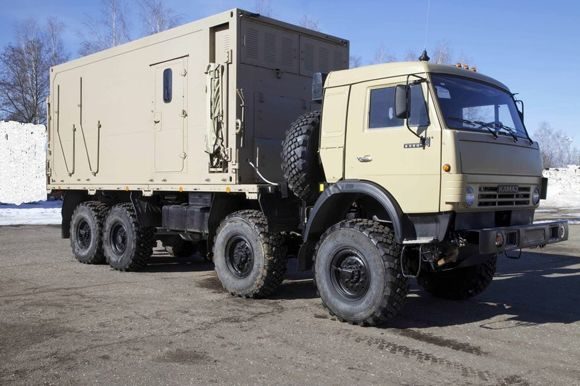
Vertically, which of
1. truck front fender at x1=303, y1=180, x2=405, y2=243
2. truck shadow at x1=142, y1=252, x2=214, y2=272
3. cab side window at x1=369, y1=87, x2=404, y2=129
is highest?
cab side window at x1=369, y1=87, x2=404, y2=129

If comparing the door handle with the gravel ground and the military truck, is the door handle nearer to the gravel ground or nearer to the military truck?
the military truck

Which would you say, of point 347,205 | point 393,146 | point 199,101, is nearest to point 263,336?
point 347,205

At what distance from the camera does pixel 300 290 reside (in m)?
8.78

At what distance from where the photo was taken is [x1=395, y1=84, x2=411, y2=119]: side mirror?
6098mm

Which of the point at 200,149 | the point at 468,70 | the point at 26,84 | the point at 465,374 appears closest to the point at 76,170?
the point at 200,149

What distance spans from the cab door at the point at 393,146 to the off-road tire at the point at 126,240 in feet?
15.5

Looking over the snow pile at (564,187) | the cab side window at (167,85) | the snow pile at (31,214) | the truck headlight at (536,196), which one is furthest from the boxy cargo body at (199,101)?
the snow pile at (564,187)

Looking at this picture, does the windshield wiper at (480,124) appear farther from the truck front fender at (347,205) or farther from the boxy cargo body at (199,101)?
the boxy cargo body at (199,101)

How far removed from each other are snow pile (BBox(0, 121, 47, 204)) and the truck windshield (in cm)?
2455

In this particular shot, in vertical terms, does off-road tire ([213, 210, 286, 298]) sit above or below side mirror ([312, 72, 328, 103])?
below

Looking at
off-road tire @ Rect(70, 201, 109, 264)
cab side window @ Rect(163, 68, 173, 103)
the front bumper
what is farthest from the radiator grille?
off-road tire @ Rect(70, 201, 109, 264)

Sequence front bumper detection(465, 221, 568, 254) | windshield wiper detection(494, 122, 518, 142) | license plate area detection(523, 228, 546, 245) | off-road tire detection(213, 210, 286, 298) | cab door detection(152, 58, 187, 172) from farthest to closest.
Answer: cab door detection(152, 58, 187, 172), off-road tire detection(213, 210, 286, 298), windshield wiper detection(494, 122, 518, 142), license plate area detection(523, 228, 546, 245), front bumper detection(465, 221, 568, 254)

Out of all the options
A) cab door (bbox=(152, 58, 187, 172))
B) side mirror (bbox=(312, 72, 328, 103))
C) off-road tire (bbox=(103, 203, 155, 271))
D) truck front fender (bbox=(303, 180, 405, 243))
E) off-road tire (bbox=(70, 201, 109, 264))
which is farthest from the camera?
off-road tire (bbox=(70, 201, 109, 264))

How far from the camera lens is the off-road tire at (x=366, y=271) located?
6.26 metres
